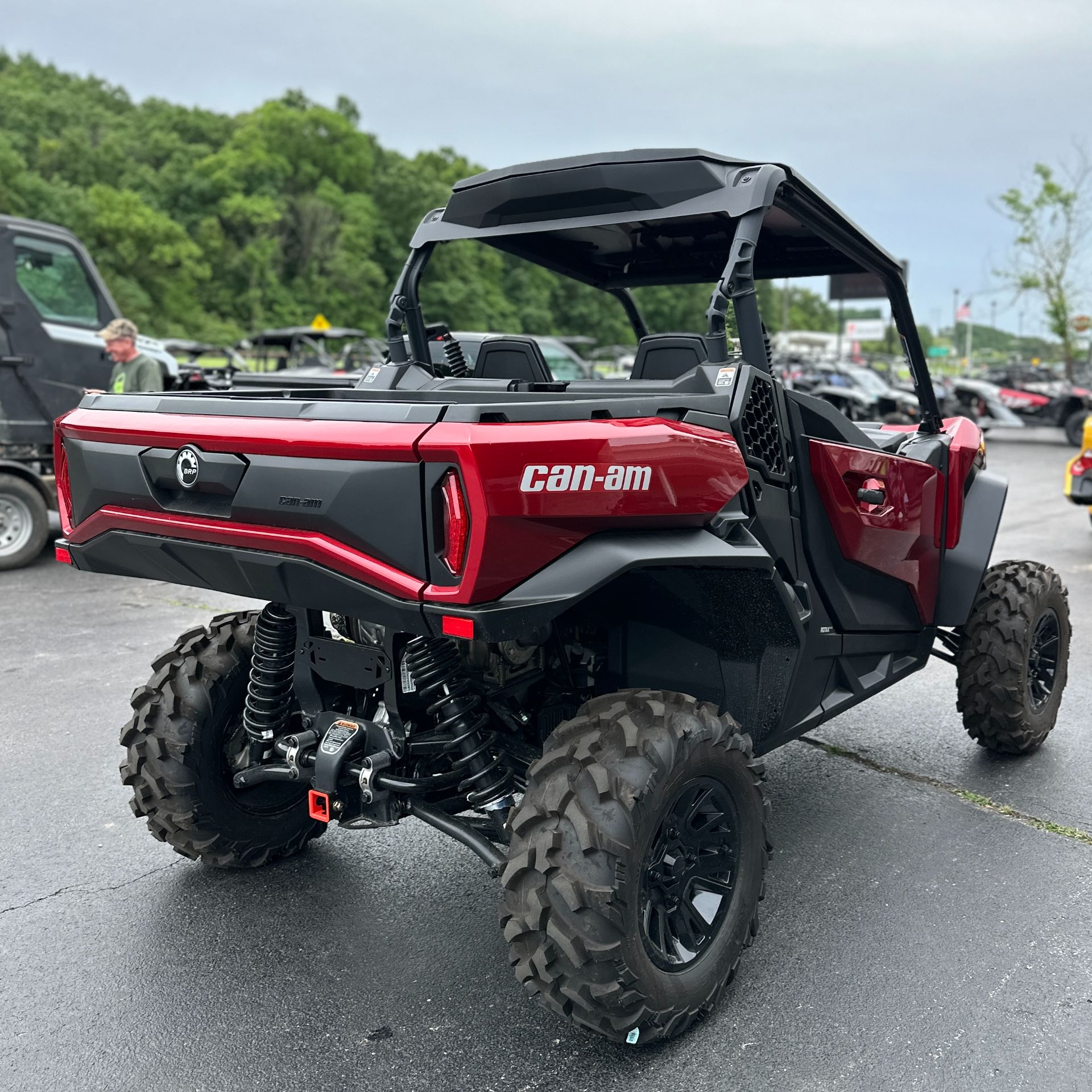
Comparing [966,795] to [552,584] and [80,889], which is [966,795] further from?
[80,889]

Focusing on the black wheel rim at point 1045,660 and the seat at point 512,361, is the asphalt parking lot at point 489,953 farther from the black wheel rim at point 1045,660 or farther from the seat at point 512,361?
the seat at point 512,361

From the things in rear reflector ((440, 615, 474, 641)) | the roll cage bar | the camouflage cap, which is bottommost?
the camouflage cap

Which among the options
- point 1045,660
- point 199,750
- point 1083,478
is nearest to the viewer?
point 199,750

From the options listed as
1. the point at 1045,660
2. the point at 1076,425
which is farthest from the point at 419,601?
the point at 1076,425

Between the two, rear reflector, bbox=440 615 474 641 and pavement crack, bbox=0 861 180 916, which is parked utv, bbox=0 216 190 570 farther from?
rear reflector, bbox=440 615 474 641

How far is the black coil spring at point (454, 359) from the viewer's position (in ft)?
13.0

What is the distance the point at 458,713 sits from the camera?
2.80 meters

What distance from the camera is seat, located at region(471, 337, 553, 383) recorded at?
374 centimetres

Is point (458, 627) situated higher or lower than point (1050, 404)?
higher

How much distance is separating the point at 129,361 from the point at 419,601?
7929 millimetres

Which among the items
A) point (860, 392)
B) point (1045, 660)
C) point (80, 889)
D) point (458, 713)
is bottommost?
point (860, 392)

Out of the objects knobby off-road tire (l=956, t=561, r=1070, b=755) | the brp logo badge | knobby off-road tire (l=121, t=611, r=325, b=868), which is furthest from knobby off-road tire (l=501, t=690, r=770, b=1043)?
knobby off-road tire (l=956, t=561, r=1070, b=755)

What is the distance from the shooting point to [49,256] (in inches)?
369

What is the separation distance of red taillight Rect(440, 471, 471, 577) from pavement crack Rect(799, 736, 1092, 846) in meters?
2.69
